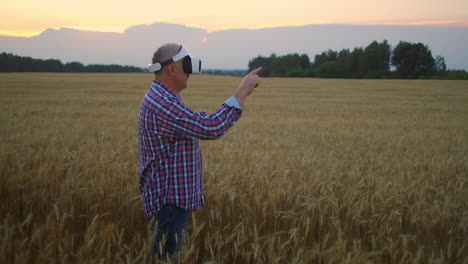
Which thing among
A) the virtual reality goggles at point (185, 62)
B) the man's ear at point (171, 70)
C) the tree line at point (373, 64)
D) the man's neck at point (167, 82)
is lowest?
the man's neck at point (167, 82)

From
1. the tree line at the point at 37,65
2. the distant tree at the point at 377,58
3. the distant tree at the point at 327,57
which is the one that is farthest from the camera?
the distant tree at the point at 327,57

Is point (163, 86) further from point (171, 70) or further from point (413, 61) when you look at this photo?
point (413, 61)

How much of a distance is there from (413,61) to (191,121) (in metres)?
84.5

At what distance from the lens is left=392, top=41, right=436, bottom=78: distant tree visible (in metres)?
71.7

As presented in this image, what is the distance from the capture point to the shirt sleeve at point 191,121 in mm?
1787

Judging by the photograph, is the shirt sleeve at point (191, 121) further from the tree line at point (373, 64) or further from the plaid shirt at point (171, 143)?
the tree line at point (373, 64)

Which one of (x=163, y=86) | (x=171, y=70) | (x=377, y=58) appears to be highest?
(x=377, y=58)

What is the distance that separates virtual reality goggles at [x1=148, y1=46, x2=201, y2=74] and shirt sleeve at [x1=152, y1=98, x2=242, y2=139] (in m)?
0.26

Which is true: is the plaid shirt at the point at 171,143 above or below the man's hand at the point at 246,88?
below

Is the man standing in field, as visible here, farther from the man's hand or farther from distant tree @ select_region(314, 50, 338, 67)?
distant tree @ select_region(314, 50, 338, 67)

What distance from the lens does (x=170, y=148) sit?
1948 mm

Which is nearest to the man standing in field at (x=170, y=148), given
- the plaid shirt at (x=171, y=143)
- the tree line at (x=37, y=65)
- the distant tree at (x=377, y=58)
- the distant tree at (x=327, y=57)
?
the plaid shirt at (x=171, y=143)

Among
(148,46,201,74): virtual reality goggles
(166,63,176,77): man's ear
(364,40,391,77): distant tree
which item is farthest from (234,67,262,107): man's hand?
(364,40,391,77): distant tree

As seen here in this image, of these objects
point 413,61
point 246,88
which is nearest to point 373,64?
point 413,61
